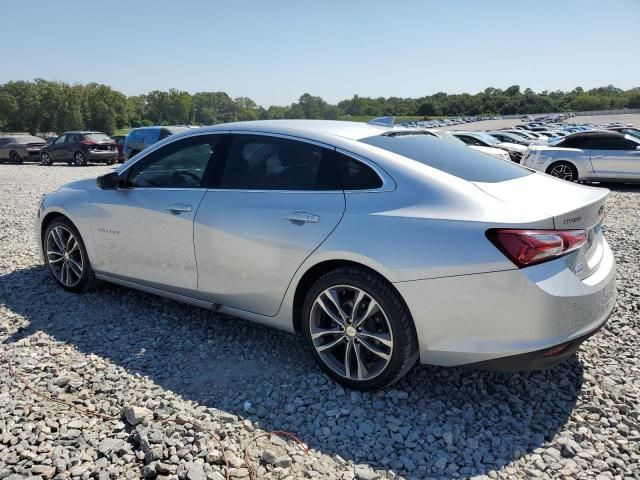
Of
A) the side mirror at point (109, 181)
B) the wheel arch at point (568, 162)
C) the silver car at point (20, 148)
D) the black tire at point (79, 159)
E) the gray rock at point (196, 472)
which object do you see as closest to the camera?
the gray rock at point (196, 472)

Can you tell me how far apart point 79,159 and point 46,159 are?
2306 millimetres

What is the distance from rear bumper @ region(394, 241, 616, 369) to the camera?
2.52 meters

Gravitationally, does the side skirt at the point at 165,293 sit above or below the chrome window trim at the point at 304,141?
below

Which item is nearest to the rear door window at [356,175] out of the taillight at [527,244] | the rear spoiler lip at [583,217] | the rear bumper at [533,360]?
the taillight at [527,244]

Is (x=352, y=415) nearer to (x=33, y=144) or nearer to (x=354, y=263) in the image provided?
(x=354, y=263)

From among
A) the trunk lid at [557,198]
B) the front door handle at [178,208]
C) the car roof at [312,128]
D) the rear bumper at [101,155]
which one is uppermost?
the car roof at [312,128]

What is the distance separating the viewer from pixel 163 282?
12.9 ft

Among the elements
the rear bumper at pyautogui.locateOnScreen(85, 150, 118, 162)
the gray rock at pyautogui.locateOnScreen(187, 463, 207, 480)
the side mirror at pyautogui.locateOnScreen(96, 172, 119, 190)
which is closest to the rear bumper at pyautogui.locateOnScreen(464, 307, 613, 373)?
the gray rock at pyautogui.locateOnScreen(187, 463, 207, 480)

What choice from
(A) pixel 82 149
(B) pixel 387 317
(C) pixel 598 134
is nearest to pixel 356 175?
(B) pixel 387 317

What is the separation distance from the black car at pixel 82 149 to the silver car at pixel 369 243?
67.2ft

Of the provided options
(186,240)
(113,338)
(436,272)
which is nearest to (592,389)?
(436,272)

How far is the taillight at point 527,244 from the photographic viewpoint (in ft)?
8.20

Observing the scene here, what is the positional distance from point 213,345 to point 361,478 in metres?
1.70

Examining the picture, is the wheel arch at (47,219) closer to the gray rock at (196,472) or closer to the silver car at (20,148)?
the gray rock at (196,472)
